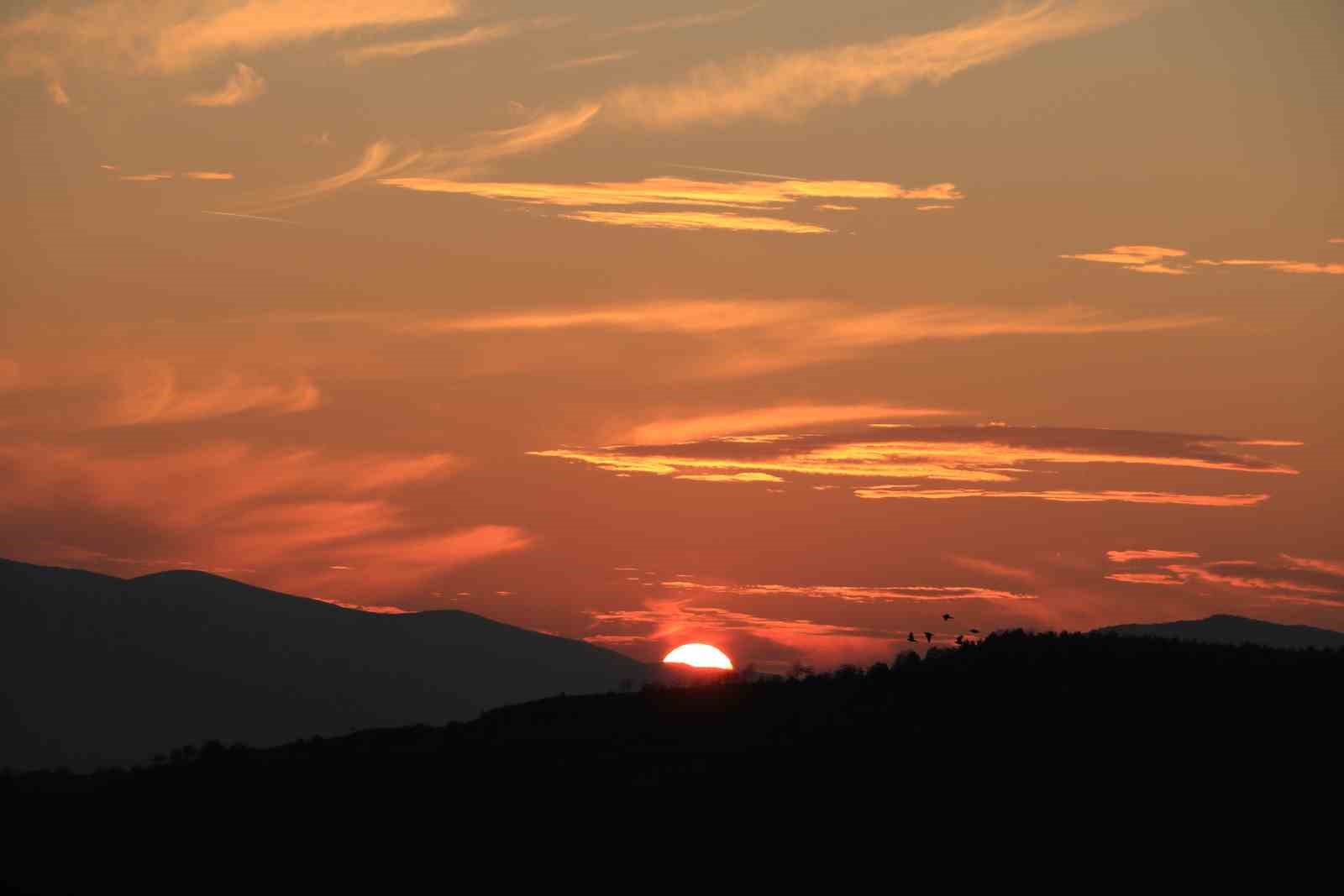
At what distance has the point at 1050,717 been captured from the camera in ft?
148

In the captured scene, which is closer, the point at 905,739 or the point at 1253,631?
the point at 905,739

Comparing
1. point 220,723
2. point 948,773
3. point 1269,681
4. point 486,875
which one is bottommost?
point 486,875

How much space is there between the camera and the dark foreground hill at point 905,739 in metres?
41.8

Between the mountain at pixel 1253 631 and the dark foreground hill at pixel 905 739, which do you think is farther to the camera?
the mountain at pixel 1253 631

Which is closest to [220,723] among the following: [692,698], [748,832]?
[692,698]

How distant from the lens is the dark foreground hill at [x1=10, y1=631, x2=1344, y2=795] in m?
41.8

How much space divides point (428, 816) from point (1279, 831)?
21.6 meters

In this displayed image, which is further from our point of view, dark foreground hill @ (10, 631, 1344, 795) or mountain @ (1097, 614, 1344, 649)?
mountain @ (1097, 614, 1344, 649)

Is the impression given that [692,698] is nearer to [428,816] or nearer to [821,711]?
[821,711]

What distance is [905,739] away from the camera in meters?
45.5

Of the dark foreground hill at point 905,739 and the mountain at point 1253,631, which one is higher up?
the mountain at point 1253,631

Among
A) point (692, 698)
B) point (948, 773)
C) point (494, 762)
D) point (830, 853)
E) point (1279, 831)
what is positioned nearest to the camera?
point (1279, 831)

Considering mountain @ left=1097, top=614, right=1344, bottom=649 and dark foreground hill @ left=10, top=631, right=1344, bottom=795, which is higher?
mountain @ left=1097, top=614, right=1344, bottom=649

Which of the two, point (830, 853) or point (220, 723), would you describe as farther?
point (220, 723)
